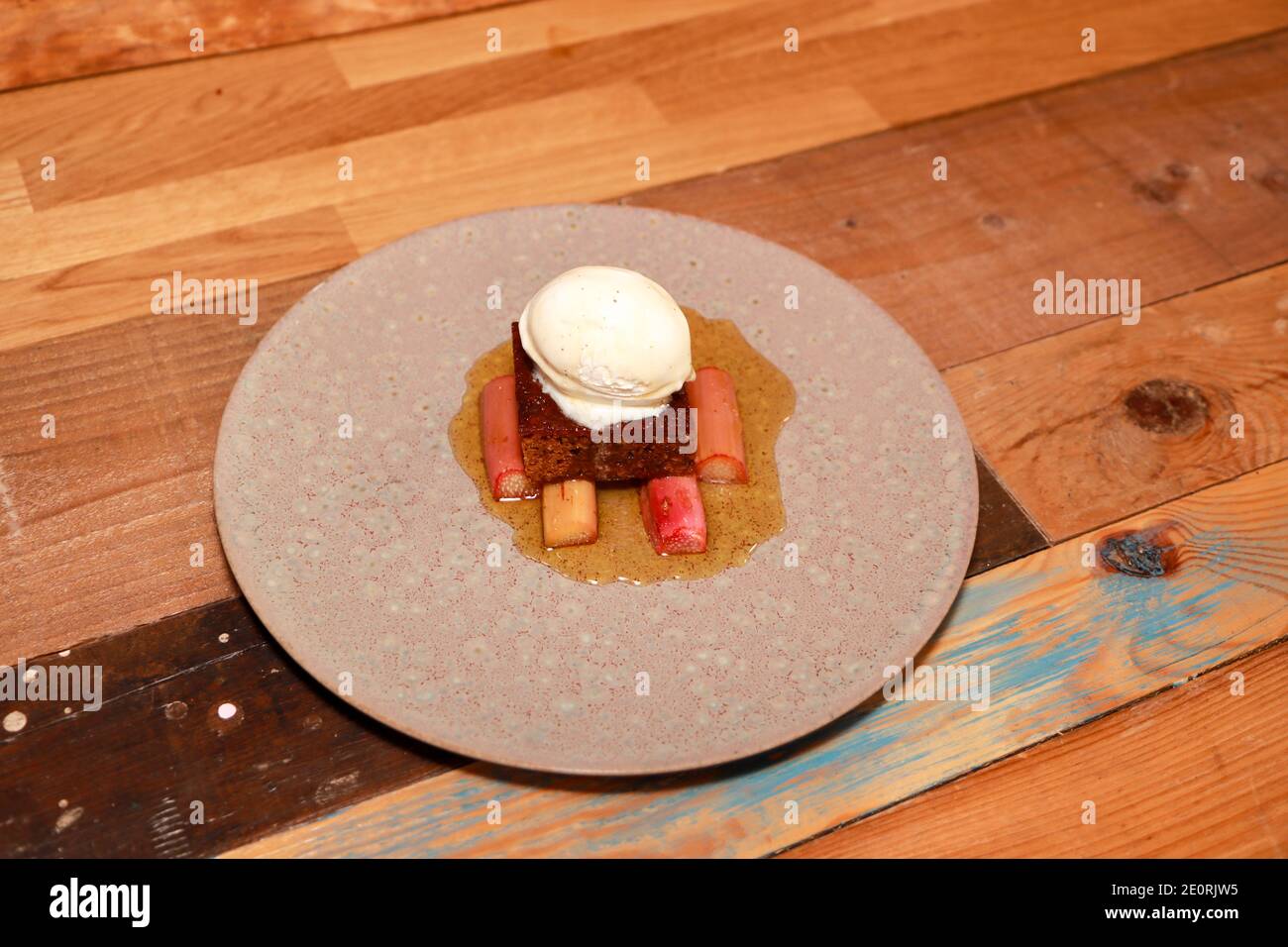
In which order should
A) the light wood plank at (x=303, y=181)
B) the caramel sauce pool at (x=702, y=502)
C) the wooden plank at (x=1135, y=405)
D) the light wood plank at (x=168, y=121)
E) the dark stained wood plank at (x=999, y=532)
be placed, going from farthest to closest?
the light wood plank at (x=168, y=121), the light wood plank at (x=303, y=181), the wooden plank at (x=1135, y=405), the dark stained wood plank at (x=999, y=532), the caramel sauce pool at (x=702, y=502)

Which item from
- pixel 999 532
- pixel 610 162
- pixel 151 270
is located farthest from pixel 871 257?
pixel 151 270

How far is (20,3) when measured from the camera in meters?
2.16

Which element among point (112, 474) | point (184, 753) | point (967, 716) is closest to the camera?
point (184, 753)

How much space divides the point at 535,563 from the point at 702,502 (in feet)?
0.79

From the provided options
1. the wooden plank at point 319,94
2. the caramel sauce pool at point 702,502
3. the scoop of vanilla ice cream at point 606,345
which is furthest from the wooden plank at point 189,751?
the wooden plank at point 319,94

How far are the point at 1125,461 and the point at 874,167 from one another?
2.53 feet

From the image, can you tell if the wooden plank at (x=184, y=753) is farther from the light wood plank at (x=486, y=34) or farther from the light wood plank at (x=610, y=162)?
the light wood plank at (x=486, y=34)

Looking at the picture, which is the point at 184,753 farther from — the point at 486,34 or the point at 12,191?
the point at 486,34

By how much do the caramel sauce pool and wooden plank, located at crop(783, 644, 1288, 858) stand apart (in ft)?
1.21

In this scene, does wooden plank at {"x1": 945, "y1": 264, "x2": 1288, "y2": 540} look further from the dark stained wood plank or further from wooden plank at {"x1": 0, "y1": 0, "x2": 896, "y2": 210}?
wooden plank at {"x1": 0, "y1": 0, "x2": 896, "y2": 210}

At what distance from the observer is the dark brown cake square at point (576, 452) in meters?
Result: 1.52

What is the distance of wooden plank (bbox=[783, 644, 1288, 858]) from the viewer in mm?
1378

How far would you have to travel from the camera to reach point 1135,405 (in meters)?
1.88

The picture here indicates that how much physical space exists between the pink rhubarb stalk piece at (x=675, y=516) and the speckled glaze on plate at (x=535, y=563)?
6cm
